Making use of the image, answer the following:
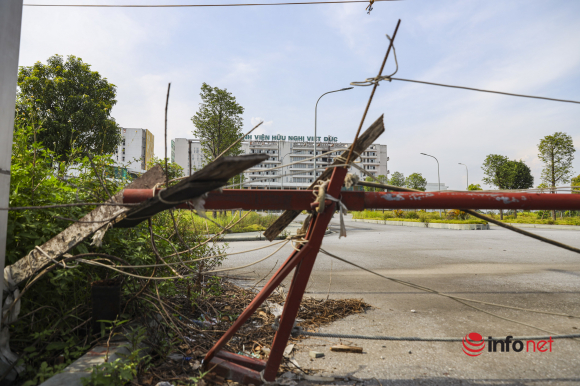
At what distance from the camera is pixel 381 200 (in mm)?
2061

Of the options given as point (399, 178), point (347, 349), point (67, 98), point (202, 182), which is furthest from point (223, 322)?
point (399, 178)

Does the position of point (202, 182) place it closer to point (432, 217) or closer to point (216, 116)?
point (216, 116)

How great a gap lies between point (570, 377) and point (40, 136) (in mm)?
19988

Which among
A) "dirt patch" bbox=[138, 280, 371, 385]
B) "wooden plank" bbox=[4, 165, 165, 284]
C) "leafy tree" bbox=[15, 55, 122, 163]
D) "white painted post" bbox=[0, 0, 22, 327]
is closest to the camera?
"white painted post" bbox=[0, 0, 22, 327]

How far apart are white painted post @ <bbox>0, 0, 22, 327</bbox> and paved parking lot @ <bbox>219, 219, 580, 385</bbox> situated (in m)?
2.49

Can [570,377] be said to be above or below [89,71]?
below

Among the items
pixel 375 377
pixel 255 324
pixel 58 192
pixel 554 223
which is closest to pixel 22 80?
pixel 58 192

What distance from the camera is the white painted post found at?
2.17 m

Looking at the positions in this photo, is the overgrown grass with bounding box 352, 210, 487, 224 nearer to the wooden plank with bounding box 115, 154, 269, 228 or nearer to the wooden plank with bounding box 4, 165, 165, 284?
the wooden plank with bounding box 4, 165, 165, 284

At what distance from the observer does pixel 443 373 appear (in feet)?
8.17

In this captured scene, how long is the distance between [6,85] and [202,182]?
1.72 metres

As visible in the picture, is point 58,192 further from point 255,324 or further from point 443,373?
point 443,373

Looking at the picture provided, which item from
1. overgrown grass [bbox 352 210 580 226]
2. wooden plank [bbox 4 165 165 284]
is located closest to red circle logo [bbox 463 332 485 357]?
wooden plank [bbox 4 165 165 284]

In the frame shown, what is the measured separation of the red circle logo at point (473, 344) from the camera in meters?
2.88
